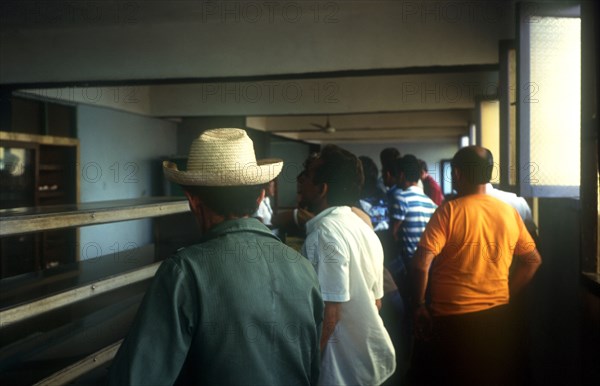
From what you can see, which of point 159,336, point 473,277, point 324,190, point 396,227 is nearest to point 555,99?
point 473,277

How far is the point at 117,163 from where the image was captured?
26.3ft

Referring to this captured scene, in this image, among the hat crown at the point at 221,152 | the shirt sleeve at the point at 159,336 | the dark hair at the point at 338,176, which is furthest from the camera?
the dark hair at the point at 338,176

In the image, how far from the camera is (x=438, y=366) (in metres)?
2.52

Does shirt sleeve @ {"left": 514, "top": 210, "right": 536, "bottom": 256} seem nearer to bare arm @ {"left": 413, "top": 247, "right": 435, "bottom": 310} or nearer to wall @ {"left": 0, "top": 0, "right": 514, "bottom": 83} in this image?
bare arm @ {"left": 413, "top": 247, "right": 435, "bottom": 310}

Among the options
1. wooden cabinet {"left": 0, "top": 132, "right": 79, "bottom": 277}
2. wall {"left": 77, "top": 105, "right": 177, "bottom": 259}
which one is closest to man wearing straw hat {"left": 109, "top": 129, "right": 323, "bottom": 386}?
wooden cabinet {"left": 0, "top": 132, "right": 79, "bottom": 277}

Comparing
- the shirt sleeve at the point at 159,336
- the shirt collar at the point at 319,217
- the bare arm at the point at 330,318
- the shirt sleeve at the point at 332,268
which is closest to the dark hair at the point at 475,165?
the shirt collar at the point at 319,217

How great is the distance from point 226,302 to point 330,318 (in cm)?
88

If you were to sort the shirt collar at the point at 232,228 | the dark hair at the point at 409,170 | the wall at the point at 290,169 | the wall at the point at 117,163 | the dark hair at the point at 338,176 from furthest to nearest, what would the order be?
the wall at the point at 290,169 < the wall at the point at 117,163 < the dark hair at the point at 409,170 < the dark hair at the point at 338,176 < the shirt collar at the point at 232,228

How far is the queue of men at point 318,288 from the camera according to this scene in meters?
1.21

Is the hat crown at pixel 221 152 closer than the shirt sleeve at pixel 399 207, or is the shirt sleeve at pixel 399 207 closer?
the hat crown at pixel 221 152

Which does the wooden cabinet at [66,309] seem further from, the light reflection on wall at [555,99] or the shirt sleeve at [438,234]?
the light reflection on wall at [555,99]

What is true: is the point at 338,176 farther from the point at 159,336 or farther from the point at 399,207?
the point at 399,207

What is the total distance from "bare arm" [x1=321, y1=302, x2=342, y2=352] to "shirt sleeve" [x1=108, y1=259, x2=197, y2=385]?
36.0 inches

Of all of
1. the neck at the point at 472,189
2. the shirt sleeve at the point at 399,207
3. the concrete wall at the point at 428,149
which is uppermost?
the concrete wall at the point at 428,149
